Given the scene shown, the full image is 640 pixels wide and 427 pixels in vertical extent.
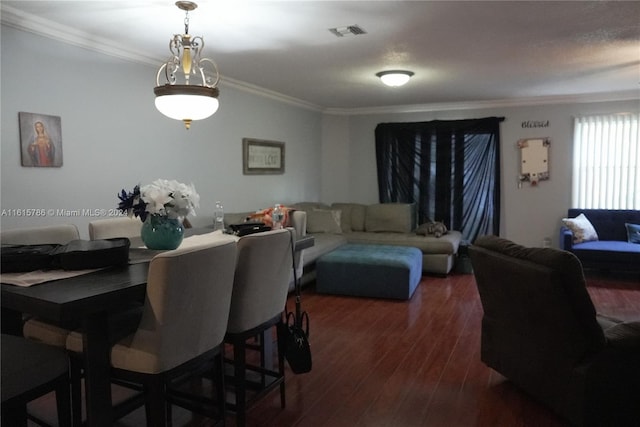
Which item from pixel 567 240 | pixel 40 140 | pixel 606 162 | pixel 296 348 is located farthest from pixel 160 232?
pixel 606 162

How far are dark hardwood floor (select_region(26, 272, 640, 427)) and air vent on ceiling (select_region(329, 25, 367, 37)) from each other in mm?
2308

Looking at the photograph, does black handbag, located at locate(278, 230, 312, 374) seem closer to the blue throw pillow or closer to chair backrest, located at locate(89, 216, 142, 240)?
chair backrest, located at locate(89, 216, 142, 240)

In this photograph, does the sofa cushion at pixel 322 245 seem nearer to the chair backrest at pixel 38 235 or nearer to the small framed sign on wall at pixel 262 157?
the small framed sign on wall at pixel 262 157

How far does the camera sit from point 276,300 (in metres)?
2.41

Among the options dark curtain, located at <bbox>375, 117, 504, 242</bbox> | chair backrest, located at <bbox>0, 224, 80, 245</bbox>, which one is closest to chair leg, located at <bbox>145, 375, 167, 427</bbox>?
chair backrest, located at <bbox>0, 224, 80, 245</bbox>

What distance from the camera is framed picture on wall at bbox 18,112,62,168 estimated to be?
315 cm

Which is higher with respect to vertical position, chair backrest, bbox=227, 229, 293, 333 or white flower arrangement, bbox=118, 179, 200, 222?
white flower arrangement, bbox=118, 179, 200, 222

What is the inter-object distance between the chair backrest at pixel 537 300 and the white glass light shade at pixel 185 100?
1.81 meters

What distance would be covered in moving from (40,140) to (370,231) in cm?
455

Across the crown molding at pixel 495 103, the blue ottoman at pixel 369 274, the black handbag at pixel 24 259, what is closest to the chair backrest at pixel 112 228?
the black handbag at pixel 24 259

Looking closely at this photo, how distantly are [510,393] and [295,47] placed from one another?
9.68 ft

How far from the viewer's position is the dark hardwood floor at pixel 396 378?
2.47 meters

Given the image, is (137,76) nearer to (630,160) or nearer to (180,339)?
(180,339)

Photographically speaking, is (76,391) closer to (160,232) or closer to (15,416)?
(15,416)
